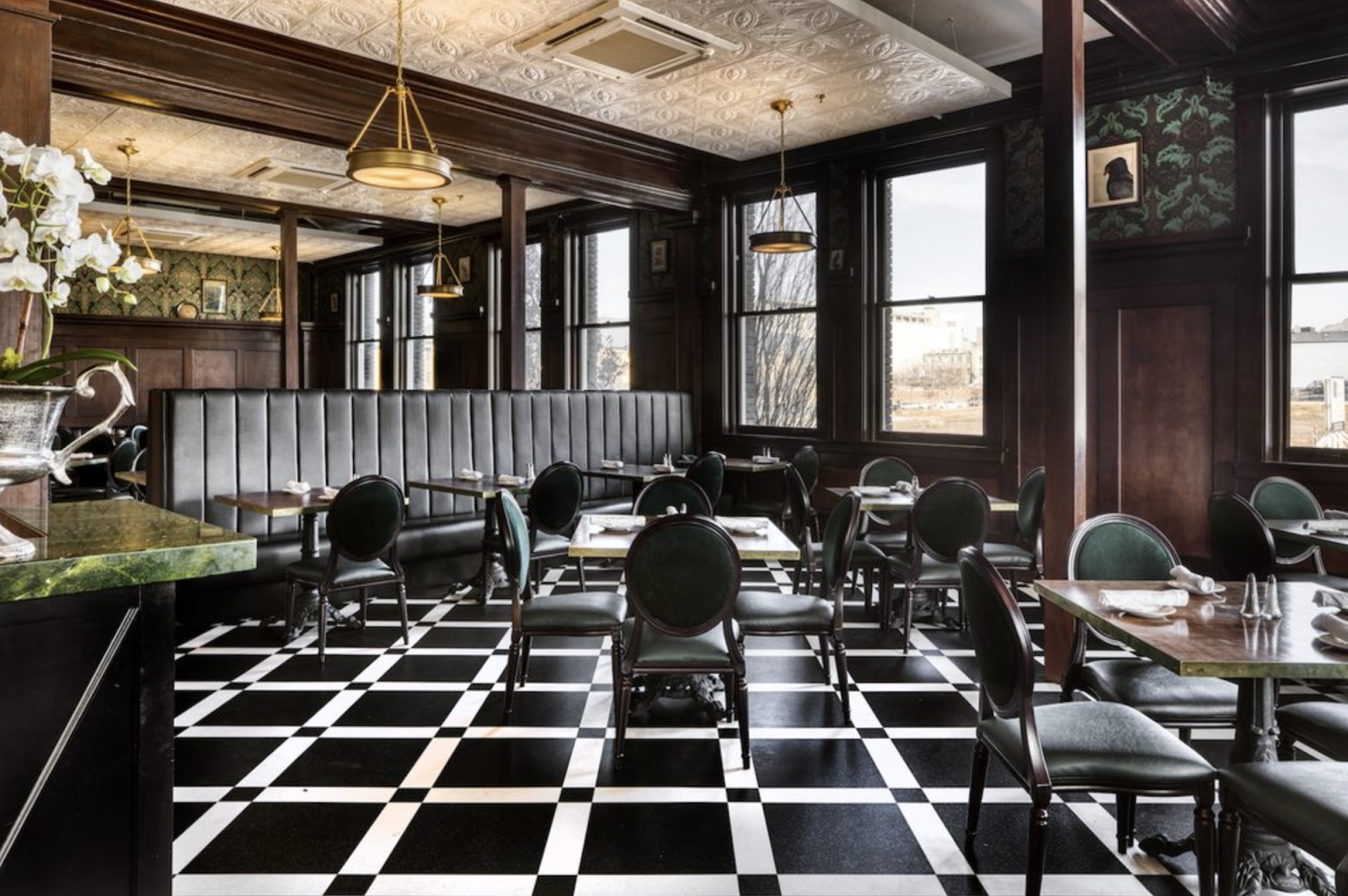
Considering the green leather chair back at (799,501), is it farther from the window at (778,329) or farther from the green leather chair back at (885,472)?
the window at (778,329)

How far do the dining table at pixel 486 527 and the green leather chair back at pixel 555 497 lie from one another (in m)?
0.26

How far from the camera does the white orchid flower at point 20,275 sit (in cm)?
150

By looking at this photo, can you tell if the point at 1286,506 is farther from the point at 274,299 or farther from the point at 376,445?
the point at 274,299

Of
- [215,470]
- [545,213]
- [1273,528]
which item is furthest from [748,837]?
[545,213]

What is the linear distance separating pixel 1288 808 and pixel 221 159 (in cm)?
933

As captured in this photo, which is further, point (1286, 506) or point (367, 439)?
point (367, 439)

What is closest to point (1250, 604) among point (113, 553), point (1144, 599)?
point (1144, 599)

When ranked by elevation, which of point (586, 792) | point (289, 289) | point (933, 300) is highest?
point (289, 289)

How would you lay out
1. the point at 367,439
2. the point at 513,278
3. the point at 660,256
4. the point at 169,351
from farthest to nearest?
the point at 169,351, the point at 660,256, the point at 513,278, the point at 367,439

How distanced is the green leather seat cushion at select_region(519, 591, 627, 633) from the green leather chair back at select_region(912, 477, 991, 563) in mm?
1784

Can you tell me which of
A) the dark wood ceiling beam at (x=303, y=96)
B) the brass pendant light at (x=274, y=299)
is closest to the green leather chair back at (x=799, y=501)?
the dark wood ceiling beam at (x=303, y=96)

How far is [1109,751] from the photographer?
216 centimetres

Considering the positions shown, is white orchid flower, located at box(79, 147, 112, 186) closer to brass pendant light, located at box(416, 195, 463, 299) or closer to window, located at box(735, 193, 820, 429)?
window, located at box(735, 193, 820, 429)

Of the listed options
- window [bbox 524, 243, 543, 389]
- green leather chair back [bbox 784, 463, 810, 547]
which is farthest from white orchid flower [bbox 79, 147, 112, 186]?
window [bbox 524, 243, 543, 389]
